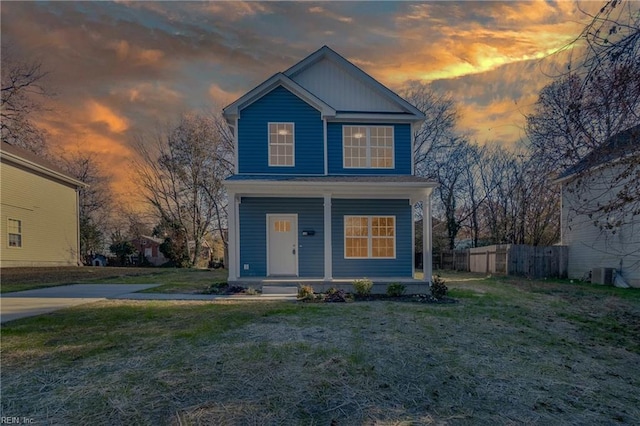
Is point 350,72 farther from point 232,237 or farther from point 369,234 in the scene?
point 232,237

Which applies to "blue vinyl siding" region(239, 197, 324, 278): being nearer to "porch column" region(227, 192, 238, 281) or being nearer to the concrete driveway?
"porch column" region(227, 192, 238, 281)

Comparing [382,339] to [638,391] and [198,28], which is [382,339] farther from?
[198,28]

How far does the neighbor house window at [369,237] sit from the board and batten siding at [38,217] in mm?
16972

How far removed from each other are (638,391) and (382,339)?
2.99 metres

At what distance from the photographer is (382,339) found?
527 centimetres

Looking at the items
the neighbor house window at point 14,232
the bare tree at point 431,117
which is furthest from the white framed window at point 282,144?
the bare tree at point 431,117

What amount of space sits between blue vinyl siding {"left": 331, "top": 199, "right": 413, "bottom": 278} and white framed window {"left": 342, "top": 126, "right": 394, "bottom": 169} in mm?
1409

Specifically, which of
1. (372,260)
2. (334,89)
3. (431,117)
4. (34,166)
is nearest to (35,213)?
(34,166)

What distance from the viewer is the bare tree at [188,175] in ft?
84.0

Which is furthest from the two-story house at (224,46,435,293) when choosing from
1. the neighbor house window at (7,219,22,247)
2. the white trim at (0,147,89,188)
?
the neighbor house window at (7,219,22,247)

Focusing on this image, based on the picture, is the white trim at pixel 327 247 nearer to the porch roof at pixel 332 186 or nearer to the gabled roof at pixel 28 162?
the porch roof at pixel 332 186

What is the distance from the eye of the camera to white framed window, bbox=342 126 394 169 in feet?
39.9

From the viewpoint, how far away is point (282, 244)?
11.8m

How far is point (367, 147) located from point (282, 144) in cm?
307
